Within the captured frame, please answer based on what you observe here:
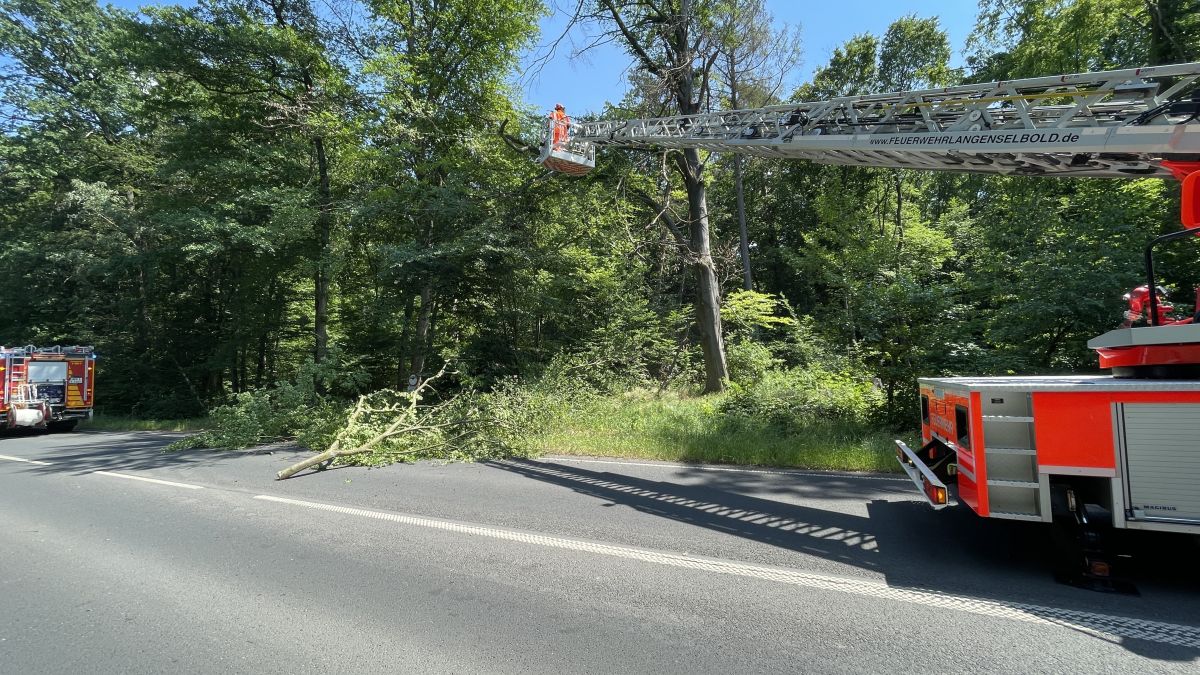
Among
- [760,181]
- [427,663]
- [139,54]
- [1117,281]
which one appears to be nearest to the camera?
[427,663]

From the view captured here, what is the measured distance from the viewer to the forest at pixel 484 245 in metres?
10.1

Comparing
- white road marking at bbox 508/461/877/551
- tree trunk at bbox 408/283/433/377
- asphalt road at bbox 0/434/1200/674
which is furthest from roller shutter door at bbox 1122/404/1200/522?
tree trunk at bbox 408/283/433/377

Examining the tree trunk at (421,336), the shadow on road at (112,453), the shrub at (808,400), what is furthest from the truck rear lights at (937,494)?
the tree trunk at (421,336)

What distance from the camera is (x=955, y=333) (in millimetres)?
9680

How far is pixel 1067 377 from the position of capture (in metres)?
5.46

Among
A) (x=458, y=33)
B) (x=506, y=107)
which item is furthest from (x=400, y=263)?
(x=458, y=33)

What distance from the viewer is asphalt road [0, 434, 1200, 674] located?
3.21 m

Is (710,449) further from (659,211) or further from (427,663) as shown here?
(659,211)

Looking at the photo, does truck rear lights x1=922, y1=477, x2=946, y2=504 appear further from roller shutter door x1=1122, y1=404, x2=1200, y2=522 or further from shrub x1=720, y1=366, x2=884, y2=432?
shrub x1=720, y1=366, x2=884, y2=432

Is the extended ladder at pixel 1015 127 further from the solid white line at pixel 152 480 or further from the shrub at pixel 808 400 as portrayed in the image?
the solid white line at pixel 152 480

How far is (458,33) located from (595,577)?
60.7 ft

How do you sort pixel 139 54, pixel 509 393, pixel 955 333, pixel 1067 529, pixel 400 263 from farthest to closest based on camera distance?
pixel 139 54 → pixel 400 263 → pixel 509 393 → pixel 955 333 → pixel 1067 529

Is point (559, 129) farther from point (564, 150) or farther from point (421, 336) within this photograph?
point (421, 336)

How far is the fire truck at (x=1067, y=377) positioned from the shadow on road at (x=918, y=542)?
1.28 ft
